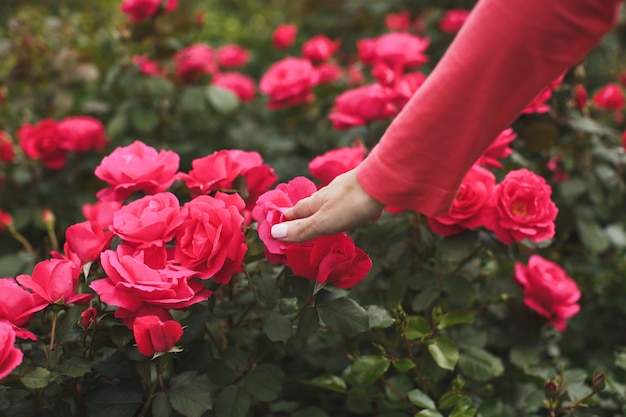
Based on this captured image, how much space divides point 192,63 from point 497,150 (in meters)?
1.31

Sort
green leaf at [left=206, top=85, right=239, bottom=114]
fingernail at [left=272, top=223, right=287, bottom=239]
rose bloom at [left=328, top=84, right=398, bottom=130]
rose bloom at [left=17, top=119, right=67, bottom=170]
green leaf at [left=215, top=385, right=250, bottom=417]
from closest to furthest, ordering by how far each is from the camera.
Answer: fingernail at [left=272, top=223, right=287, bottom=239]
green leaf at [left=215, top=385, right=250, bottom=417]
rose bloom at [left=328, top=84, right=398, bottom=130]
rose bloom at [left=17, top=119, right=67, bottom=170]
green leaf at [left=206, top=85, right=239, bottom=114]

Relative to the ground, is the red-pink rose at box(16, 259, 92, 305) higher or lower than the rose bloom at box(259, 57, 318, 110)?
higher

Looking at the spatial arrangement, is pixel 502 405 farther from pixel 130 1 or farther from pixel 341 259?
pixel 130 1

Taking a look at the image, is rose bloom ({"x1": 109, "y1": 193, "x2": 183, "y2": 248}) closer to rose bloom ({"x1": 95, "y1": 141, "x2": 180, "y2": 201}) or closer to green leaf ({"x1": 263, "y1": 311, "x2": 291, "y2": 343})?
rose bloom ({"x1": 95, "y1": 141, "x2": 180, "y2": 201})

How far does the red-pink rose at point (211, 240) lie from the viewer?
0.96 meters

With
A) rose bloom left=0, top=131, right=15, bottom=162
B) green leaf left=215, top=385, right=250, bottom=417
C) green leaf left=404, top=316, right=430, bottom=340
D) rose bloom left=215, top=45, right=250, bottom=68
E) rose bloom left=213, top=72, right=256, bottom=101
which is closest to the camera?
green leaf left=215, top=385, right=250, bottom=417

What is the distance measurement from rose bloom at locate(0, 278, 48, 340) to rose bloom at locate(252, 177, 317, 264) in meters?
0.38

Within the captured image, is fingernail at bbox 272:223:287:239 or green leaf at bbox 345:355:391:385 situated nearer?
fingernail at bbox 272:223:287:239

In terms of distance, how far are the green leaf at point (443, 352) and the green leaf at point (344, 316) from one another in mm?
231

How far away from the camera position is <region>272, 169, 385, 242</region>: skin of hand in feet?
2.83

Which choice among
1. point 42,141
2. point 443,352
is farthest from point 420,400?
point 42,141

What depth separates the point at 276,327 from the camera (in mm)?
1052

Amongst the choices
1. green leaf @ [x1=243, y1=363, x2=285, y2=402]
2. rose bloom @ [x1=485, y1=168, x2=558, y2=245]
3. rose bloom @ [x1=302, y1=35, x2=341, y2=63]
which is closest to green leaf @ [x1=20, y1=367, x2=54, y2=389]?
green leaf @ [x1=243, y1=363, x2=285, y2=402]

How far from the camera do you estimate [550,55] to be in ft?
2.42
